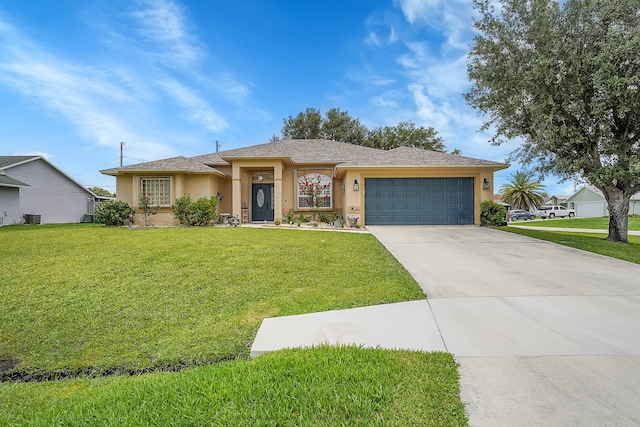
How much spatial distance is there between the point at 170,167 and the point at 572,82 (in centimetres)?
1587

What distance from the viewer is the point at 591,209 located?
126ft

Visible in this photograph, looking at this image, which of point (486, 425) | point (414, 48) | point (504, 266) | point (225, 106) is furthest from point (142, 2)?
point (486, 425)

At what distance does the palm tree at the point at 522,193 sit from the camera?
42312 mm

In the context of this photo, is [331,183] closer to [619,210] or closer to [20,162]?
[619,210]

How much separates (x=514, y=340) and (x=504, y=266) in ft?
11.9

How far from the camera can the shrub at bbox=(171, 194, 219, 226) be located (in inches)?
548

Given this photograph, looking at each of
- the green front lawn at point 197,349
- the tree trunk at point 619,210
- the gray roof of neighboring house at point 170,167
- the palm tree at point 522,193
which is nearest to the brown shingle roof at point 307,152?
the gray roof of neighboring house at point 170,167

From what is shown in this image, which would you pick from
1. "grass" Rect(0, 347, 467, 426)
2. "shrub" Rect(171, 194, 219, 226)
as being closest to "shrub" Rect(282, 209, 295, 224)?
"shrub" Rect(171, 194, 219, 226)

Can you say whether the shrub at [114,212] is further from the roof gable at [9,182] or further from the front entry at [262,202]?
the roof gable at [9,182]

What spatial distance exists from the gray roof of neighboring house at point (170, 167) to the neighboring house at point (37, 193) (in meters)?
6.68

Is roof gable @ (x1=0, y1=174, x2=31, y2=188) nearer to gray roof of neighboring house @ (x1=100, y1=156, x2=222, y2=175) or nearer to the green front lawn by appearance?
gray roof of neighboring house @ (x1=100, y1=156, x2=222, y2=175)

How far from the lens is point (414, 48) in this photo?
15.1 meters

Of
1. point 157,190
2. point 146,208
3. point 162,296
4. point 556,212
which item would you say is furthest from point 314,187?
point 556,212

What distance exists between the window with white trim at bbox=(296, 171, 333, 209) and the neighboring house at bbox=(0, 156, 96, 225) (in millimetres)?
15105
